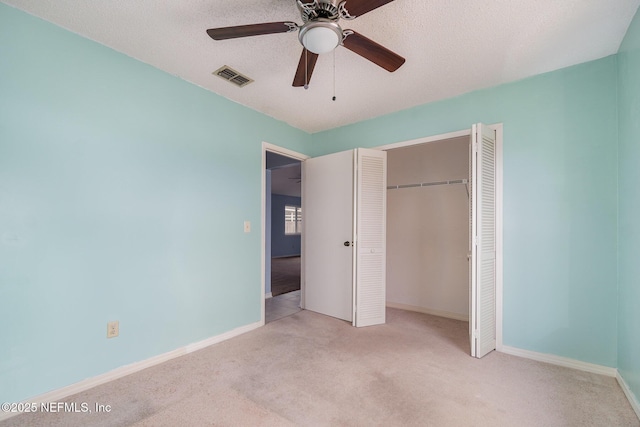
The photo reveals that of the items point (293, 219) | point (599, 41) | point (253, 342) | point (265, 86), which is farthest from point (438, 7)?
point (293, 219)

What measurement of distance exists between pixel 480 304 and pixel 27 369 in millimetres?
3377

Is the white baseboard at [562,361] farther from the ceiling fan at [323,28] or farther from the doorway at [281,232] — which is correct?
the ceiling fan at [323,28]

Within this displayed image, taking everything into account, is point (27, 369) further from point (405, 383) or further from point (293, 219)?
point (293, 219)

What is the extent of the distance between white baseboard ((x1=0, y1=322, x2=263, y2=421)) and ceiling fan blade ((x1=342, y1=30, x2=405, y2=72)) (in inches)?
110

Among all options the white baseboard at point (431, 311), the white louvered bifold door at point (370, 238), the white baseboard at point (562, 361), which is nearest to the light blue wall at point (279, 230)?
the white baseboard at point (431, 311)

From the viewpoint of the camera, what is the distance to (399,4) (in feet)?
5.63

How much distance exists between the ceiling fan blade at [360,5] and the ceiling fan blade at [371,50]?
0.10 m

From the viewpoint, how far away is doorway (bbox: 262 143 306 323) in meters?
3.79

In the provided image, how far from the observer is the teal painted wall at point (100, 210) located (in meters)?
1.77

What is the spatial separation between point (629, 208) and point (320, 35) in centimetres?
241

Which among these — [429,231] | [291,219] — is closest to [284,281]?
[429,231]

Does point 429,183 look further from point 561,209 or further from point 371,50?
point 371,50

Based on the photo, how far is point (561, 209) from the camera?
2.39 metres

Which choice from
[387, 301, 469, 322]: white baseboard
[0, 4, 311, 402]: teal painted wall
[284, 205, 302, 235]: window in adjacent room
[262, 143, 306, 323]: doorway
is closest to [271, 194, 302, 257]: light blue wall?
[262, 143, 306, 323]: doorway
